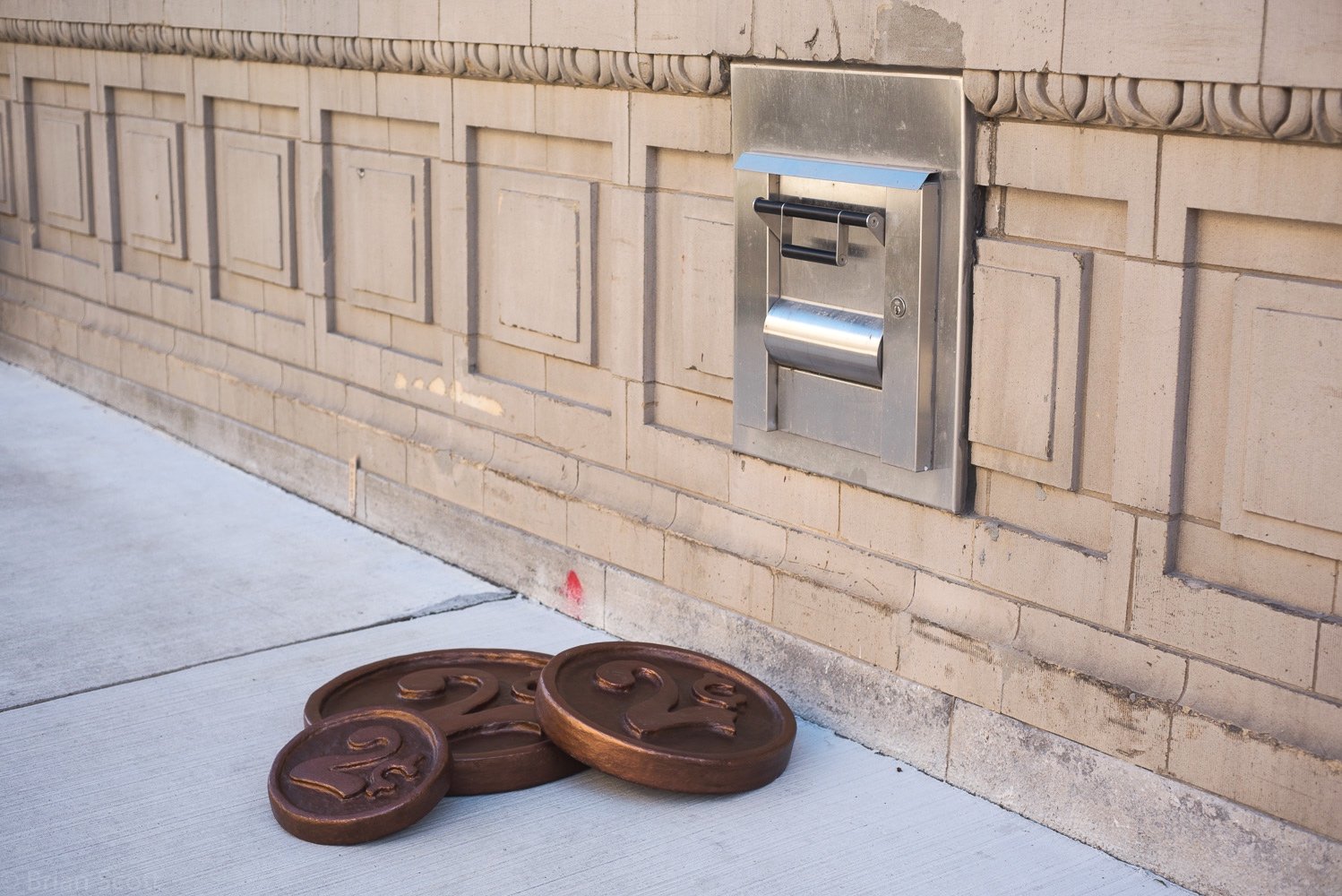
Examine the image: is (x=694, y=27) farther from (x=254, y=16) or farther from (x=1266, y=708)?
(x=254, y=16)

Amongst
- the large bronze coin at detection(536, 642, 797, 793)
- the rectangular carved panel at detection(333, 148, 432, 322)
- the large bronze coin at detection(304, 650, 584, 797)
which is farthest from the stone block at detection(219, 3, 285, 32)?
the large bronze coin at detection(536, 642, 797, 793)

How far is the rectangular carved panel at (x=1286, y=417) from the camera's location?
151 inches

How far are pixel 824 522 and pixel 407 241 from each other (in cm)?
274

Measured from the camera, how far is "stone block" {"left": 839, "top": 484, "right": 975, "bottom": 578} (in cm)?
482

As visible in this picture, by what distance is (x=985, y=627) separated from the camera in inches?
187

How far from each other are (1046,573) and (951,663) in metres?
0.45

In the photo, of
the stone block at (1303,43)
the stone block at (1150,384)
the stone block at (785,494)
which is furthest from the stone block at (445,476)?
the stone block at (1303,43)

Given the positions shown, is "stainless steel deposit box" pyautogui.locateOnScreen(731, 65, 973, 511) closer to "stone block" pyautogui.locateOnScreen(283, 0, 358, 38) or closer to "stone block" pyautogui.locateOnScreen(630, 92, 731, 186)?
"stone block" pyautogui.locateOnScreen(630, 92, 731, 186)

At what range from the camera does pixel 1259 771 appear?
402cm

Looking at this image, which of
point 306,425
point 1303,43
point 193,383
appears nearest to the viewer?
point 1303,43

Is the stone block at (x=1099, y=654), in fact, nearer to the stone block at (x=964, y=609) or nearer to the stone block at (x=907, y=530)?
the stone block at (x=964, y=609)

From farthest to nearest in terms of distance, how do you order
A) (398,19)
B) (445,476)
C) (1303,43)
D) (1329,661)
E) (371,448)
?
(371,448) → (445,476) → (398,19) → (1329,661) → (1303,43)

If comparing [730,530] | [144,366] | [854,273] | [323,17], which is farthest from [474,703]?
[144,366]

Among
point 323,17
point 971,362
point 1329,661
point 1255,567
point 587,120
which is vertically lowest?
point 1329,661
